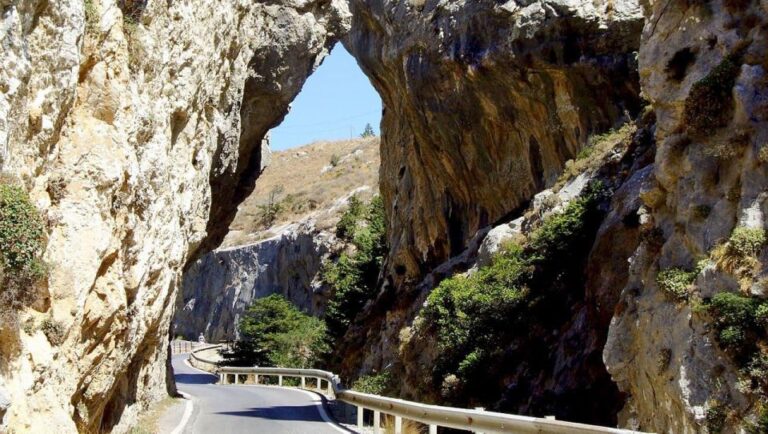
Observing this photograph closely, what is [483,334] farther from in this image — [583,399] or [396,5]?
[396,5]

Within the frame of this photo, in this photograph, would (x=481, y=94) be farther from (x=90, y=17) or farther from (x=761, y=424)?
(x=761, y=424)

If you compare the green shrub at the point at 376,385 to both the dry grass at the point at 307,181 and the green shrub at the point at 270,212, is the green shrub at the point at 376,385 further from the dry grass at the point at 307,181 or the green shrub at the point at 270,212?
the green shrub at the point at 270,212

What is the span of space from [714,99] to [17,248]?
9.93 m

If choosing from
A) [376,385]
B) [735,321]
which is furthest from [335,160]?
[735,321]

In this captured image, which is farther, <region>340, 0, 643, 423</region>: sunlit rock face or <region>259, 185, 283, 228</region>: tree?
<region>259, 185, 283, 228</region>: tree

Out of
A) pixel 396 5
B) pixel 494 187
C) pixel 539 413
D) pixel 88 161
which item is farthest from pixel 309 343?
pixel 88 161

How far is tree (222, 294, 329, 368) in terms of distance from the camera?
1747 inches

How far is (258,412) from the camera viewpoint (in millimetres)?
20312

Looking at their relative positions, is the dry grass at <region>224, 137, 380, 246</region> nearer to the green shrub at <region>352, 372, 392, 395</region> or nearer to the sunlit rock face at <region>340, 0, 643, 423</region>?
the sunlit rock face at <region>340, 0, 643, 423</region>

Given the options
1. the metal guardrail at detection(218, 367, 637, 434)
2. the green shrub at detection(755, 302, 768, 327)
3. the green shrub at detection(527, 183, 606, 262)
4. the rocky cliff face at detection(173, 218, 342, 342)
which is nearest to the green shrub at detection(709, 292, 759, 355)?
the green shrub at detection(755, 302, 768, 327)

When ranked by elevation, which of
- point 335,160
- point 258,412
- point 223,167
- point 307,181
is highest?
point 335,160

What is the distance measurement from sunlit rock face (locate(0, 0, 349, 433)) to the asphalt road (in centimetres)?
168

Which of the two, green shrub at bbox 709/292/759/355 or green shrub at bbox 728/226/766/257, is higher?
green shrub at bbox 728/226/766/257

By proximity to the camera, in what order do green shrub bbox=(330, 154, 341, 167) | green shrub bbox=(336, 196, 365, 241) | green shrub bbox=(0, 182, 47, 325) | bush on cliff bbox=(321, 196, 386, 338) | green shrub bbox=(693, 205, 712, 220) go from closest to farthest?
→ green shrub bbox=(0, 182, 47, 325)
green shrub bbox=(693, 205, 712, 220)
bush on cliff bbox=(321, 196, 386, 338)
green shrub bbox=(336, 196, 365, 241)
green shrub bbox=(330, 154, 341, 167)
